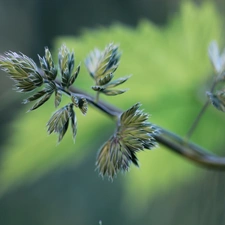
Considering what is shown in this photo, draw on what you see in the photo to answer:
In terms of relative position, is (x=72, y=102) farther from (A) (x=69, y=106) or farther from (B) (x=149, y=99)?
(B) (x=149, y=99)

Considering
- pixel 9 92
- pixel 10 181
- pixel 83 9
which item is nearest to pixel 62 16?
pixel 83 9

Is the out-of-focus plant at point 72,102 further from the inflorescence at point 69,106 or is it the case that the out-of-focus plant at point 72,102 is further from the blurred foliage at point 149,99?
the blurred foliage at point 149,99

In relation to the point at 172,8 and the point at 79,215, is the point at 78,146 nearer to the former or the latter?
the point at 79,215

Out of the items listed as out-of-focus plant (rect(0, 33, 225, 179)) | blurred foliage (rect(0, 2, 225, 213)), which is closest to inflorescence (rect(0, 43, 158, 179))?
out-of-focus plant (rect(0, 33, 225, 179))

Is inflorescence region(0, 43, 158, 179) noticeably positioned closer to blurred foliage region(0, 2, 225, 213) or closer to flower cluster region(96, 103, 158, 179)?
flower cluster region(96, 103, 158, 179)

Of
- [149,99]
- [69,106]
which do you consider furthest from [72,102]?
[149,99]

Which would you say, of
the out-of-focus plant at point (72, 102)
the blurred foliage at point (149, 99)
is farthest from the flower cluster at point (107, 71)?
the blurred foliage at point (149, 99)
